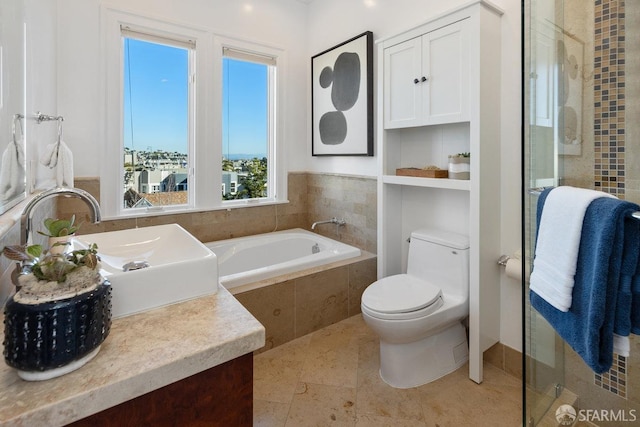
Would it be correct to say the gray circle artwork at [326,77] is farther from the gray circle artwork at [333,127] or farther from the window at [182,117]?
the window at [182,117]

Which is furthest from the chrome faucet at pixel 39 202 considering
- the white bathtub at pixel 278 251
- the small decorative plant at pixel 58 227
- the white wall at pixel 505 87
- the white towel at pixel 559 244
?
the white wall at pixel 505 87

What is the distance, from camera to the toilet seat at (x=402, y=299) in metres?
1.83

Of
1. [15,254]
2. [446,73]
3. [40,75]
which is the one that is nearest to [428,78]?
[446,73]

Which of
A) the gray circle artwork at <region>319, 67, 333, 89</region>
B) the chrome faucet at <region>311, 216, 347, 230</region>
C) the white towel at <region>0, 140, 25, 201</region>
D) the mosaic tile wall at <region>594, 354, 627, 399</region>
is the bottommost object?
the mosaic tile wall at <region>594, 354, 627, 399</region>

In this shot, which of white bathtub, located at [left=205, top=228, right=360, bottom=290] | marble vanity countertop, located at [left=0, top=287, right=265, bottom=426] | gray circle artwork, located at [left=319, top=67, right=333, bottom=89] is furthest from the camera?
gray circle artwork, located at [left=319, top=67, right=333, bottom=89]

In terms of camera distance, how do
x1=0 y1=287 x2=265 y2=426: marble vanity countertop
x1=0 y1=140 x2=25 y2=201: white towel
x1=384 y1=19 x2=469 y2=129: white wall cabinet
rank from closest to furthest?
x1=0 y1=287 x2=265 y2=426: marble vanity countertop, x1=0 y1=140 x2=25 y2=201: white towel, x1=384 y1=19 x2=469 y2=129: white wall cabinet

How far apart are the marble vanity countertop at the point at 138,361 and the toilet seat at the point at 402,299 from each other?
1038 mm

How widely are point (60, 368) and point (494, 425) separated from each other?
1.84 metres

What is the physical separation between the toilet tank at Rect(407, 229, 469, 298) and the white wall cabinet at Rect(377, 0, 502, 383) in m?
0.09

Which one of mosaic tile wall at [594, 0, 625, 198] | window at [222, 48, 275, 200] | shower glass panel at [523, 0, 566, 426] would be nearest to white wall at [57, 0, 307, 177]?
window at [222, 48, 275, 200]

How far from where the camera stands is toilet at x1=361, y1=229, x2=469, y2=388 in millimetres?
1852

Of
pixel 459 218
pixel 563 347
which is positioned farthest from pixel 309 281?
pixel 563 347

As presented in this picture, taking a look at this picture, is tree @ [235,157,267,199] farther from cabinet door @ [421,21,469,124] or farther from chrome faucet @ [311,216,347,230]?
cabinet door @ [421,21,469,124]

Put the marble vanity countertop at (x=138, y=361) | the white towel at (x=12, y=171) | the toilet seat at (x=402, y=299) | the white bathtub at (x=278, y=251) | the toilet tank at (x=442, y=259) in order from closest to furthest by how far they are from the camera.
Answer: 1. the marble vanity countertop at (x=138, y=361)
2. the white towel at (x=12, y=171)
3. the toilet seat at (x=402, y=299)
4. the toilet tank at (x=442, y=259)
5. the white bathtub at (x=278, y=251)
